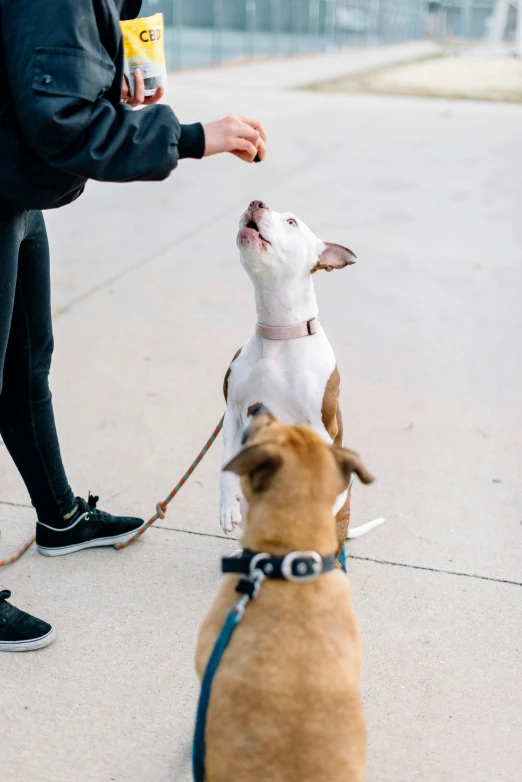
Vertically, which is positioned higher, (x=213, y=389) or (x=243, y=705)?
(x=243, y=705)

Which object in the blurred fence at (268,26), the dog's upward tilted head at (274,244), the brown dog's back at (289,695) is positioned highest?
the dog's upward tilted head at (274,244)

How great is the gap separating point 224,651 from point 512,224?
7.44 metres

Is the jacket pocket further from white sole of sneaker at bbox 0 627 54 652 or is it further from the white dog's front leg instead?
white sole of sneaker at bbox 0 627 54 652

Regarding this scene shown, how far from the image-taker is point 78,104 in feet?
7.68

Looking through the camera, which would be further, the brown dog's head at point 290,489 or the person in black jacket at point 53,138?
the person in black jacket at point 53,138

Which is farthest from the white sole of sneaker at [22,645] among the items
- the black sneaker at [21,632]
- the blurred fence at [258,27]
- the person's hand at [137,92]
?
the blurred fence at [258,27]

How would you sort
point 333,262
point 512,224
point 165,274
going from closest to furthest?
point 333,262 < point 165,274 < point 512,224

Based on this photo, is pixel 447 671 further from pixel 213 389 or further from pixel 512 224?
pixel 512 224

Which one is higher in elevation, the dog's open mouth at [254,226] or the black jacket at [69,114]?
the black jacket at [69,114]

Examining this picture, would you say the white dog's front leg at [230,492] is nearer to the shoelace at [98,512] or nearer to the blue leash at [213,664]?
the shoelace at [98,512]

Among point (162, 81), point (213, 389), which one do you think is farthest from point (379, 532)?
point (162, 81)

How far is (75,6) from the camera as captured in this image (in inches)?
90.0

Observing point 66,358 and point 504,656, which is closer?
point 504,656

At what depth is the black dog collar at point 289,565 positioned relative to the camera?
195cm
